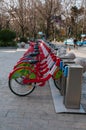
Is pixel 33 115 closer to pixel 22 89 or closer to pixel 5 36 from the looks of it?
pixel 22 89

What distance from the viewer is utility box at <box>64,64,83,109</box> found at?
4.48 meters

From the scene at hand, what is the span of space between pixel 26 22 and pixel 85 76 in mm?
25414

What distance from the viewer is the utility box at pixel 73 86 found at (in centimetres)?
448

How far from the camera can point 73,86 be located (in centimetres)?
452

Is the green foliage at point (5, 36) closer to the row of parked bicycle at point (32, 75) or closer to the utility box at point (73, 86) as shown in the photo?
the row of parked bicycle at point (32, 75)

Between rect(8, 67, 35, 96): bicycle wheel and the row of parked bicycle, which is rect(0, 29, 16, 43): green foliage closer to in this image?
the row of parked bicycle

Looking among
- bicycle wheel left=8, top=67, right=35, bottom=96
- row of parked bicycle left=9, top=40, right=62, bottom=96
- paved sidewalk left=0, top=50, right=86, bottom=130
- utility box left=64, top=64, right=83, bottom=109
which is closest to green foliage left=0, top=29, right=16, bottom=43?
row of parked bicycle left=9, top=40, right=62, bottom=96

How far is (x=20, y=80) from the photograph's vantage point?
237 inches

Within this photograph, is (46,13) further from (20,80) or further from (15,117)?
(15,117)

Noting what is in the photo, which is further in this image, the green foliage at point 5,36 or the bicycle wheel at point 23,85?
the green foliage at point 5,36

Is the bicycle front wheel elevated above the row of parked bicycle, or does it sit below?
below

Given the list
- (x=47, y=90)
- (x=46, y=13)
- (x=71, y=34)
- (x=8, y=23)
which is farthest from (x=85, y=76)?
(x=71, y=34)

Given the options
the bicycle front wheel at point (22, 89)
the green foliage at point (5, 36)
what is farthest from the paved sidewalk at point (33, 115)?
the green foliage at point (5, 36)

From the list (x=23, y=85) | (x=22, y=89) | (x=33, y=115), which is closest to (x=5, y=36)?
(x=23, y=85)
